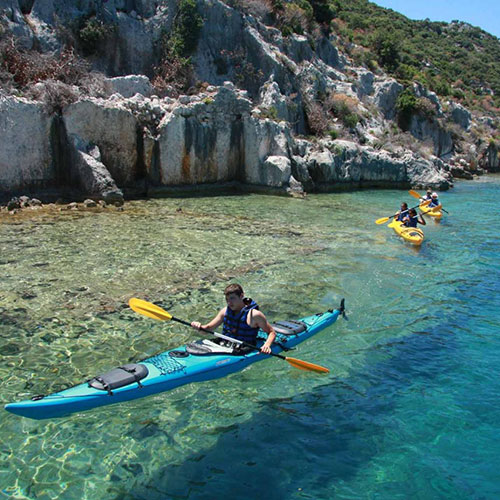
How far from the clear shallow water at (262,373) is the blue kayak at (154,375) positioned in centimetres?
23

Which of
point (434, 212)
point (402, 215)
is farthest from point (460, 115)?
point (402, 215)

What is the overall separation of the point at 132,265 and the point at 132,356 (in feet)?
13.2

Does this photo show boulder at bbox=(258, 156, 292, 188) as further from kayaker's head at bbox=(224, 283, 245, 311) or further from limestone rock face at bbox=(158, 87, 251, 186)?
kayaker's head at bbox=(224, 283, 245, 311)

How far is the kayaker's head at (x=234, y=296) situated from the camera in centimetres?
580

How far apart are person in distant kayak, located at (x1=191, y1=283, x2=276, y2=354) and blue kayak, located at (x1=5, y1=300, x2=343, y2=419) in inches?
8.2

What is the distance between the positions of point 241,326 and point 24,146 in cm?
1302

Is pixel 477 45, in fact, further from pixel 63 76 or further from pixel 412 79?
pixel 63 76

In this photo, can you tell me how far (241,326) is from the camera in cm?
604

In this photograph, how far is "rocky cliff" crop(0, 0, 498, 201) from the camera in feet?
54.0

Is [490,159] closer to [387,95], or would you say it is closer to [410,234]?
[387,95]

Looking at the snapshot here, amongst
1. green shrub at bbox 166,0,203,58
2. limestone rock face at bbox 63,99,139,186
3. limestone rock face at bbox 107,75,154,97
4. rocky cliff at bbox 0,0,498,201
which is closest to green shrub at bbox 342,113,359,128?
rocky cliff at bbox 0,0,498,201

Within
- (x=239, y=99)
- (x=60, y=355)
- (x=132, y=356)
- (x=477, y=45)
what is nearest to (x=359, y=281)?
(x=132, y=356)

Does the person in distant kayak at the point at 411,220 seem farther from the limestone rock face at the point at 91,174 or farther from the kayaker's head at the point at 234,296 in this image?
the kayaker's head at the point at 234,296

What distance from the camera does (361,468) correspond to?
4363mm
